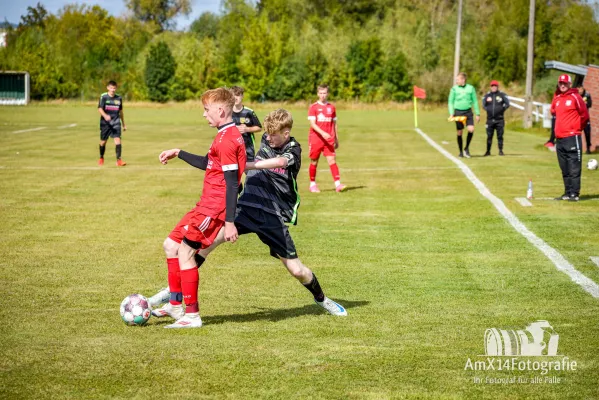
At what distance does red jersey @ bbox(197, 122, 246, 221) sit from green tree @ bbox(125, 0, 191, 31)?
12277 centimetres

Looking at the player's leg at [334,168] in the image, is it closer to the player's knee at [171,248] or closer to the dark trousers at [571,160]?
the dark trousers at [571,160]

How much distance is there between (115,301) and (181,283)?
4.15ft

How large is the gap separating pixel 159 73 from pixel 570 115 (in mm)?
69850

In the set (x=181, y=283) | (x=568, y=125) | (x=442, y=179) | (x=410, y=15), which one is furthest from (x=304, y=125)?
(x=410, y=15)

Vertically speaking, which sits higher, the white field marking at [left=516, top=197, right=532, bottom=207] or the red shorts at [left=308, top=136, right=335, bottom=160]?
the red shorts at [left=308, top=136, right=335, bottom=160]

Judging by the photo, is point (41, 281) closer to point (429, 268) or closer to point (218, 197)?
point (218, 197)

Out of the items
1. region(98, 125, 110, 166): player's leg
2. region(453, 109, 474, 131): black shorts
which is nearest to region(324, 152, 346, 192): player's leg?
region(98, 125, 110, 166): player's leg

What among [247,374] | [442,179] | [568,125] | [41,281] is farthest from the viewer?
[442,179]

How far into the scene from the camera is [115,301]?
877cm

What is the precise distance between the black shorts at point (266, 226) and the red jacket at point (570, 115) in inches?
374

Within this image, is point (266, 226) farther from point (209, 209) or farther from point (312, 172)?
point (312, 172)

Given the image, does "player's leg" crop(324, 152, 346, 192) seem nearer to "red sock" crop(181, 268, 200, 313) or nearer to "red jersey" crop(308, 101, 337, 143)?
"red jersey" crop(308, 101, 337, 143)

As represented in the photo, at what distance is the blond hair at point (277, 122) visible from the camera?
7801 mm

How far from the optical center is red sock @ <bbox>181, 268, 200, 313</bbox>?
7656mm
